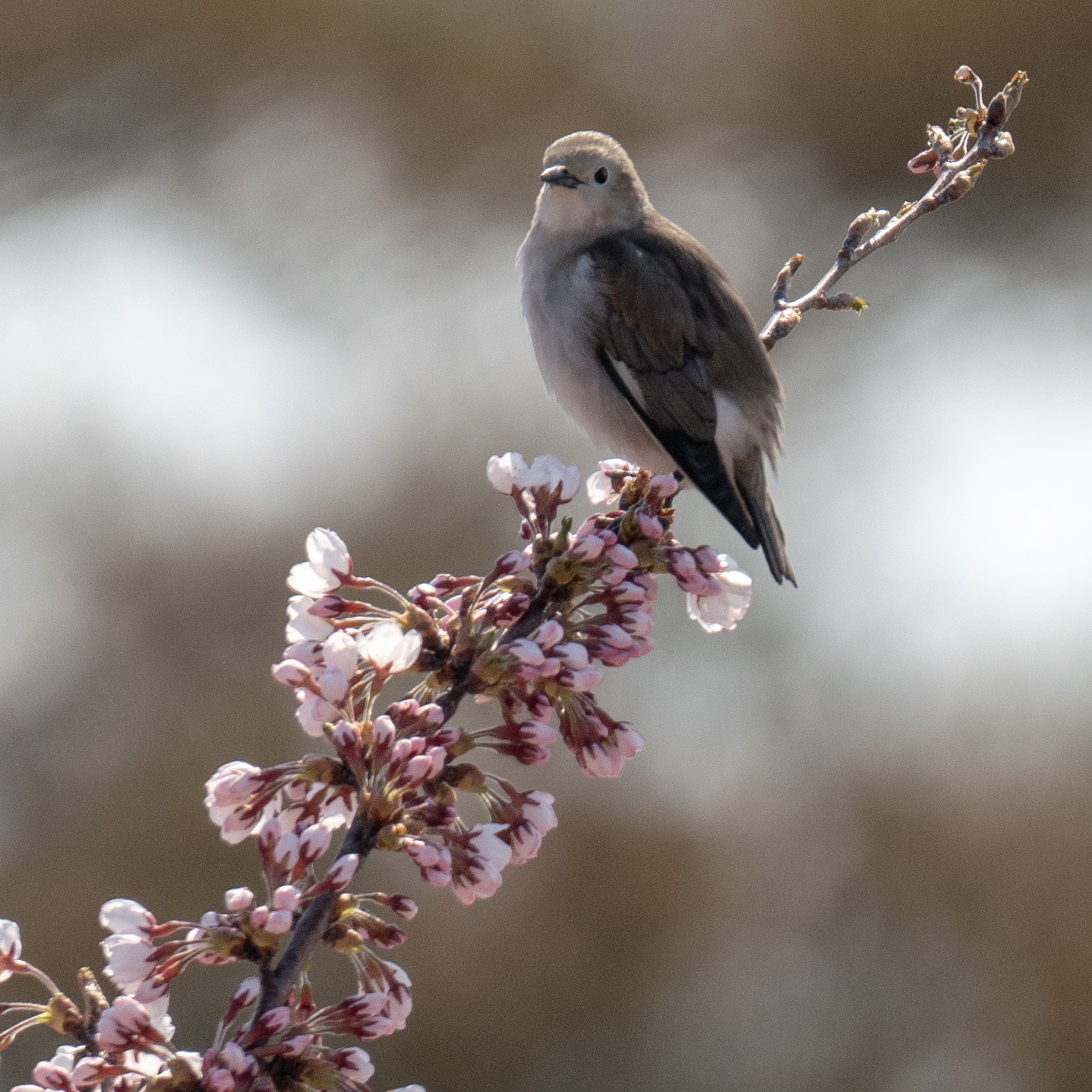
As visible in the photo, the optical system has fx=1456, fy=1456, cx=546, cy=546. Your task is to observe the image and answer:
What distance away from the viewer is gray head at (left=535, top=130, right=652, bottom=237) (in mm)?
3943

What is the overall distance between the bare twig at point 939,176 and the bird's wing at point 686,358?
77cm

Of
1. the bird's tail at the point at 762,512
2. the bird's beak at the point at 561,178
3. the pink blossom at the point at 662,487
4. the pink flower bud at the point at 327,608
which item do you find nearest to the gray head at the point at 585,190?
the bird's beak at the point at 561,178

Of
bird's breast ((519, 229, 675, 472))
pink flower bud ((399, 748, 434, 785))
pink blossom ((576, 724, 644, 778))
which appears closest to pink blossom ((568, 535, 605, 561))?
pink blossom ((576, 724, 644, 778))

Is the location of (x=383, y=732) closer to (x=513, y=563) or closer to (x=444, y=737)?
(x=444, y=737)

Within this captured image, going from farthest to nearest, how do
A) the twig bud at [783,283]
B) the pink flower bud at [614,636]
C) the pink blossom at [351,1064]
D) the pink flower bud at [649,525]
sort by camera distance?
the twig bud at [783,283], the pink flower bud at [649,525], the pink flower bud at [614,636], the pink blossom at [351,1064]

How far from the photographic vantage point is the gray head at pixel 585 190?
155 inches

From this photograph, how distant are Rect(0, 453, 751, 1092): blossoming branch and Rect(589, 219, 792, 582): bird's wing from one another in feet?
4.49

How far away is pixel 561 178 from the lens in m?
3.89

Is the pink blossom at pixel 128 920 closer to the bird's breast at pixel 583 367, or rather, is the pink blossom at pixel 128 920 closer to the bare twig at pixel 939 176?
the bare twig at pixel 939 176

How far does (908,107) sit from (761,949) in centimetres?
548

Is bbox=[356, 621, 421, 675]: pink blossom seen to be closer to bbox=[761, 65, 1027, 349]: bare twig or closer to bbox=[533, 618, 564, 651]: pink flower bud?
bbox=[533, 618, 564, 651]: pink flower bud

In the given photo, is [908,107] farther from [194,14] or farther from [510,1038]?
[510,1038]

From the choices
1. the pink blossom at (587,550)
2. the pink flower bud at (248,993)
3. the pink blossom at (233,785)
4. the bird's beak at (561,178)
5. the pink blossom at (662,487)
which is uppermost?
the bird's beak at (561,178)

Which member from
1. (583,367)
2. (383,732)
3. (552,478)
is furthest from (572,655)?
(583,367)
